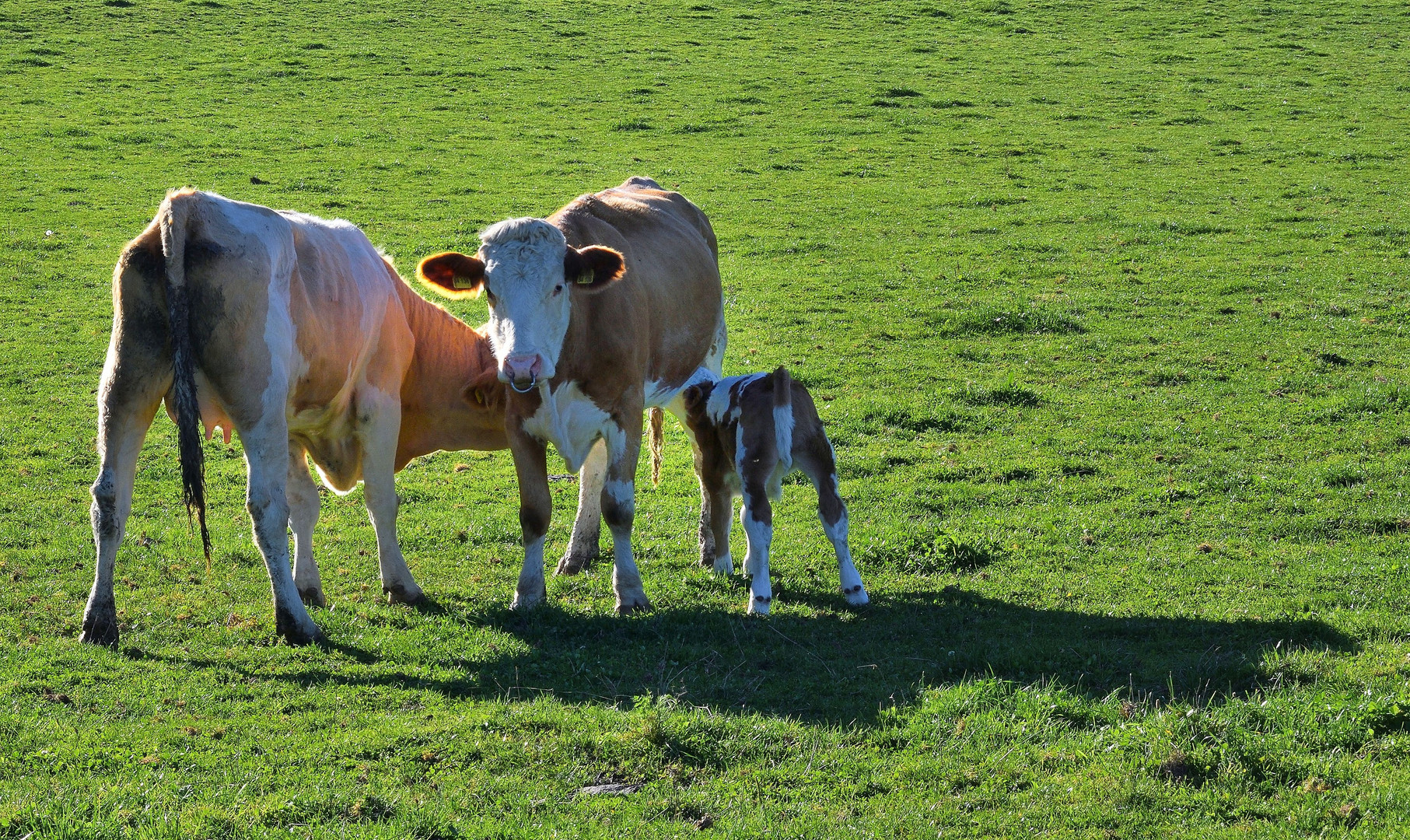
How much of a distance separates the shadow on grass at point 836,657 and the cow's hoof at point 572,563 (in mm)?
1199

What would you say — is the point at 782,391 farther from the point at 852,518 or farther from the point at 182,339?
the point at 182,339

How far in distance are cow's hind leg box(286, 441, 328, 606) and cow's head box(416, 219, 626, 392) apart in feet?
6.61

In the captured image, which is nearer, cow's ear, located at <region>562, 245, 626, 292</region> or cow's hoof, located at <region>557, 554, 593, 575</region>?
cow's ear, located at <region>562, 245, 626, 292</region>

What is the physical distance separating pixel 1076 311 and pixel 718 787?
1365 cm

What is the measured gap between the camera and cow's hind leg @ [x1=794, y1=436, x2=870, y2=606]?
9016 mm

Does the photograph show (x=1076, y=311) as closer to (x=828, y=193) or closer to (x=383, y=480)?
(x=828, y=193)

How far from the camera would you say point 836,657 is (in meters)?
7.95

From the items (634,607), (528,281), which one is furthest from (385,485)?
(528,281)

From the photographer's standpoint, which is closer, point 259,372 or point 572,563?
point 259,372

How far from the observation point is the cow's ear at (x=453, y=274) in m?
8.73

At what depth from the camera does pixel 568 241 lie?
9438 millimetres

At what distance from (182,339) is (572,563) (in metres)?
3.62

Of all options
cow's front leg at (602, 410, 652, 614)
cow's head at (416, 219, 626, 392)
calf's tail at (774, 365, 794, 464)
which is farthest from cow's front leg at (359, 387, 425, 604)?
calf's tail at (774, 365, 794, 464)

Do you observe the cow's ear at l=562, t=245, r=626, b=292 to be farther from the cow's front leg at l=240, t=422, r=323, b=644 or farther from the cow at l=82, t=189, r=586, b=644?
the cow's front leg at l=240, t=422, r=323, b=644
